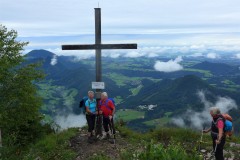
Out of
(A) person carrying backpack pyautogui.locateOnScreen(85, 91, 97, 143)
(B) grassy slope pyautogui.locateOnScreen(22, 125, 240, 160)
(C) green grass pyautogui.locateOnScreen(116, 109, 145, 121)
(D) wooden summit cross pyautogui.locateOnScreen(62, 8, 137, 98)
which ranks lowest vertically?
(C) green grass pyautogui.locateOnScreen(116, 109, 145, 121)

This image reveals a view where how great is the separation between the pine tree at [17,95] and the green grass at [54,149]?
2103 millimetres

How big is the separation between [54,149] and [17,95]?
503 cm

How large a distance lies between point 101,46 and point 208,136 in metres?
6.33

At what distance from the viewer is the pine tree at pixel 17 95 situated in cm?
1519

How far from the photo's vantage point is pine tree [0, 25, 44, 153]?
15.2m

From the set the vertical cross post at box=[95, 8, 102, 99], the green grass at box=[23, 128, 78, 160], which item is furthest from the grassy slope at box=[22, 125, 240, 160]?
the vertical cross post at box=[95, 8, 102, 99]

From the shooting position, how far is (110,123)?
12398mm

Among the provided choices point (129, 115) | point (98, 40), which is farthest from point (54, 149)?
point (129, 115)

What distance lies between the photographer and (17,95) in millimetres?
15820

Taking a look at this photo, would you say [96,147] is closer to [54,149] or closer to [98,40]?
[54,149]

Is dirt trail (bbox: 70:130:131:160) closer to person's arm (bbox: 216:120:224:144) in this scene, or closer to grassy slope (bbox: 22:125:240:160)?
grassy slope (bbox: 22:125:240:160)

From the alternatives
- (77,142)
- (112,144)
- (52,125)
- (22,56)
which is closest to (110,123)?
(112,144)

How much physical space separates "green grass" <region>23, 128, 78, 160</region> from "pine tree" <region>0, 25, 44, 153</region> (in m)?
2.10

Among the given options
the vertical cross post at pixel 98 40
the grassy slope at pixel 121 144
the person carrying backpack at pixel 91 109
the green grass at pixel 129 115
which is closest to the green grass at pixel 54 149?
the grassy slope at pixel 121 144
